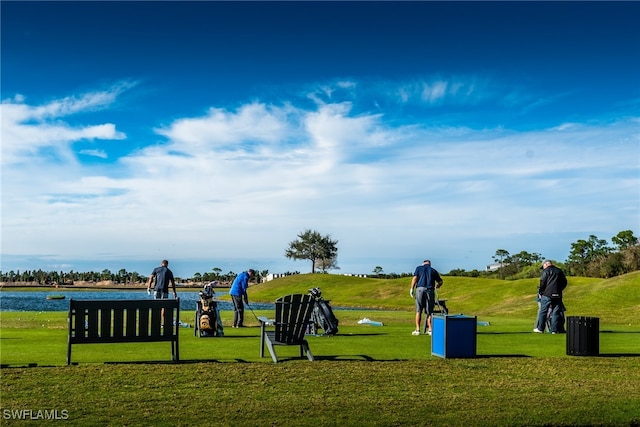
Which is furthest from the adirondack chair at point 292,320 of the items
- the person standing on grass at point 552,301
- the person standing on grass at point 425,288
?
the person standing on grass at point 552,301

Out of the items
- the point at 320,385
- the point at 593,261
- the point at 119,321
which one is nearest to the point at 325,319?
the point at 119,321

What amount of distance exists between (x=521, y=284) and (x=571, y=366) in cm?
4335

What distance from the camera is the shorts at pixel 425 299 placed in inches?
800

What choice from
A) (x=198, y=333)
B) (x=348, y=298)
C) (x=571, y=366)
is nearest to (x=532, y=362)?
(x=571, y=366)

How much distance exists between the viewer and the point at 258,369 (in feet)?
42.7

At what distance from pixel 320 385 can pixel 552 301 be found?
1232 centimetres

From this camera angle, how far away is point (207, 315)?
752 inches

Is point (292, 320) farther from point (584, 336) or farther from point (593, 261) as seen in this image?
point (593, 261)

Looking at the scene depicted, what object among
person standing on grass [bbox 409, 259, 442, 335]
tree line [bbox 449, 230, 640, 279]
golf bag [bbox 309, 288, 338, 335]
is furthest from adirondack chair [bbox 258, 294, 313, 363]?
tree line [bbox 449, 230, 640, 279]

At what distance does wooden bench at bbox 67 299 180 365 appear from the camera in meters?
13.4

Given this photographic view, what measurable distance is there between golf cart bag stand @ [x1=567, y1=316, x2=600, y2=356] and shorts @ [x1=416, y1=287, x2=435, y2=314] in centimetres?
510

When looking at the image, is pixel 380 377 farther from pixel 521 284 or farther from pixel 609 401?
pixel 521 284

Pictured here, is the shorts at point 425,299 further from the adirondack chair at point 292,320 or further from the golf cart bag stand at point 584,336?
the adirondack chair at point 292,320

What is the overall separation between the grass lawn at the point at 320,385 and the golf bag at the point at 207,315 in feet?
3.63
